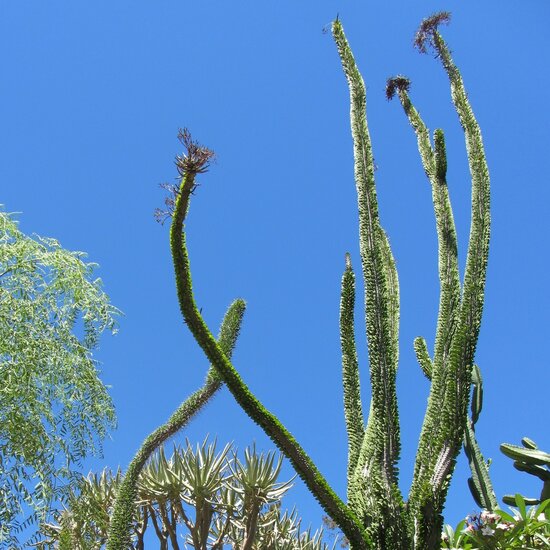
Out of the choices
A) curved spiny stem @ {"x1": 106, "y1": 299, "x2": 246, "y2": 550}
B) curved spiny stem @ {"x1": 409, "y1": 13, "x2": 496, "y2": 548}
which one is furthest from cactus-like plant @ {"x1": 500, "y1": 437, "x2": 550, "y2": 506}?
curved spiny stem @ {"x1": 106, "y1": 299, "x2": 246, "y2": 550}

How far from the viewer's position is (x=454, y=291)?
5.59 m

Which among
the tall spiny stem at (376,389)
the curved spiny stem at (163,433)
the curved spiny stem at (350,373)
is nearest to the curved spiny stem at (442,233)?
the tall spiny stem at (376,389)

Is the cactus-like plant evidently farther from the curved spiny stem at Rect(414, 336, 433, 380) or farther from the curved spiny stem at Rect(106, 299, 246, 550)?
the curved spiny stem at Rect(106, 299, 246, 550)

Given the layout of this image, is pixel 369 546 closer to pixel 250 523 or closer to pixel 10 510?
pixel 250 523

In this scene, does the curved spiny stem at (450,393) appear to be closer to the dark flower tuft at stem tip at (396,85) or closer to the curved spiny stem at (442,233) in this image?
the curved spiny stem at (442,233)

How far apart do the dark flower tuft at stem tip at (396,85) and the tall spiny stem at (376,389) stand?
5.61ft

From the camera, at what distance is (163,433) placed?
6.67 meters

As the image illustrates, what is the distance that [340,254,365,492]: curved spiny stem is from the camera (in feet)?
17.5

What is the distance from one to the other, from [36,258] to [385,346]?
126 inches

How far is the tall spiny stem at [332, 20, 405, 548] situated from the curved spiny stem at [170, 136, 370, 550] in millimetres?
206

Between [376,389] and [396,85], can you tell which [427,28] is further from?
[376,389]

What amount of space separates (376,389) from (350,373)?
1.80ft

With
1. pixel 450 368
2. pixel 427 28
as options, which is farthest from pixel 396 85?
pixel 450 368

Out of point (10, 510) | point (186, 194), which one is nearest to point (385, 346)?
point (186, 194)
